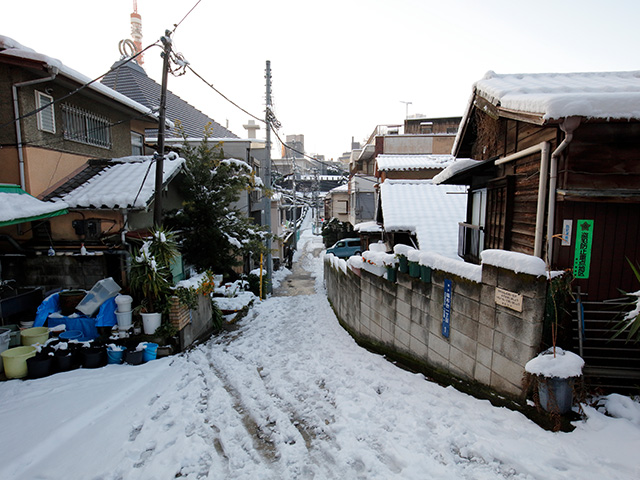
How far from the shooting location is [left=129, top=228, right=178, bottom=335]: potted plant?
7758mm

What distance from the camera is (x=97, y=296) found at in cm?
798

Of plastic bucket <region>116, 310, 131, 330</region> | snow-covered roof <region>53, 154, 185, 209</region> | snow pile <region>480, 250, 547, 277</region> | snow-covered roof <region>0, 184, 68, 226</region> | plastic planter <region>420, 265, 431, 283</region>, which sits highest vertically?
snow-covered roof <region>53, 154, 185, 209</region>

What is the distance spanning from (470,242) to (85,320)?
981 centimetres

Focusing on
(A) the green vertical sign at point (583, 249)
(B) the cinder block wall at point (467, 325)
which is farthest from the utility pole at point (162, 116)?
(A) the green vertical sign at point (583, 249)

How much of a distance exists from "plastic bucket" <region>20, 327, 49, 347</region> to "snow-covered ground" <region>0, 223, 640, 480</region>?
1.24m

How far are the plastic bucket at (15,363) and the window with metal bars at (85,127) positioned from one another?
22.1 ft

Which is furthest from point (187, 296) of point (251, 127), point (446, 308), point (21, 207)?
point (251, 127)

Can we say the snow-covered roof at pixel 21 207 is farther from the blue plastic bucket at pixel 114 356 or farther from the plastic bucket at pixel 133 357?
the plastic bucket at pixel 133 357

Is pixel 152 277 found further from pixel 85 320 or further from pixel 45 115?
pixel 45 115

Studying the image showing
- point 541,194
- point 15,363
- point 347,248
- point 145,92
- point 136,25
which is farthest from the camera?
point 136,25

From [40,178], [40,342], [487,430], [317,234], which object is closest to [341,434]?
[487,430]

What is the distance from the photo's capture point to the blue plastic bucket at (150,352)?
730 cm

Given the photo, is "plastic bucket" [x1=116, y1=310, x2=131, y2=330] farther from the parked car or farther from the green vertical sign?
the parked car

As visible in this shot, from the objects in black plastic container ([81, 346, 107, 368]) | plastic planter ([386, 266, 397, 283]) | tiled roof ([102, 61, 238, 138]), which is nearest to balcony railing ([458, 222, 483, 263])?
plastic planter ([386, 266, 397, 283])
